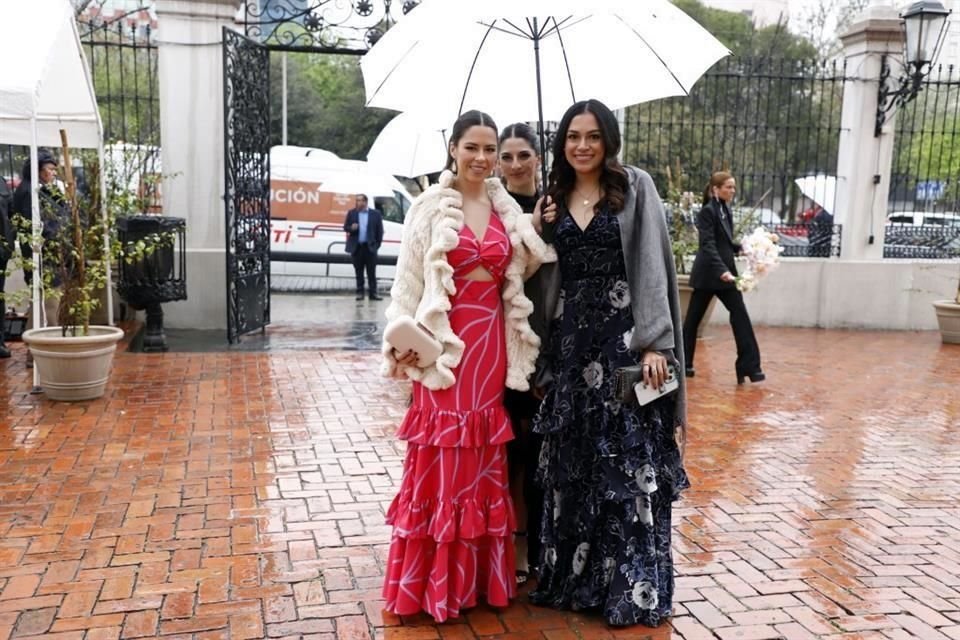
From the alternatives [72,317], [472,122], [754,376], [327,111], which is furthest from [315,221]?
[327,111]

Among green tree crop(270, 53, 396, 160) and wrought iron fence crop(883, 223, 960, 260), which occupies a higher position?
green tree crop(270, 53, 396, 160)

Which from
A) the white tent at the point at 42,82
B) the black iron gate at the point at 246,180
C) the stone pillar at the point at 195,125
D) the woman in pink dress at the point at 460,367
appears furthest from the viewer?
the stone pillar at the point at 195,125

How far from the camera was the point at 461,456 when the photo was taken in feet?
10.5

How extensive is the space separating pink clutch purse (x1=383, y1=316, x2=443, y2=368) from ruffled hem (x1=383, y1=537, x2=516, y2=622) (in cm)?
68

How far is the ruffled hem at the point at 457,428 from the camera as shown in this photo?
125 inches

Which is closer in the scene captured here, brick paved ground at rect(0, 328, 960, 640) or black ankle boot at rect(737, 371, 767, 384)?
brick paved ground at rect(0, 328, 960, 640)

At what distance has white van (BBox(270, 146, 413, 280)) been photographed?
50.7 feet

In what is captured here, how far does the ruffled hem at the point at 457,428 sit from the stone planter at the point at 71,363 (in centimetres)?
385

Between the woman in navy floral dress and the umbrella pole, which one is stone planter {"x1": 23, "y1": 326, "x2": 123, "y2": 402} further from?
the woman in navy floral dress

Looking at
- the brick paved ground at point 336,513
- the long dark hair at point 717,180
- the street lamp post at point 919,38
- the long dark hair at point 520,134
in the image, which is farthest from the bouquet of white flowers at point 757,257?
the long dark hair at point 520,134

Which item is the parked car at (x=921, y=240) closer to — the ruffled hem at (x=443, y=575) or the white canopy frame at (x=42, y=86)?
the white canopy frame at (x=42, y=86)

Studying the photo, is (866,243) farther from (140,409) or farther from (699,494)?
(140,409)

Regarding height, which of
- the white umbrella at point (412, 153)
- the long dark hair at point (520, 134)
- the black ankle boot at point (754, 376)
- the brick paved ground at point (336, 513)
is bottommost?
the brick paved ground at point (336, 513)

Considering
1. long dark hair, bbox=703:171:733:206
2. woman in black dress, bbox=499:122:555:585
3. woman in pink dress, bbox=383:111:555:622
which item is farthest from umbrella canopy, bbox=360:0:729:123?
long dark hair, bbox=703:171:733:206
